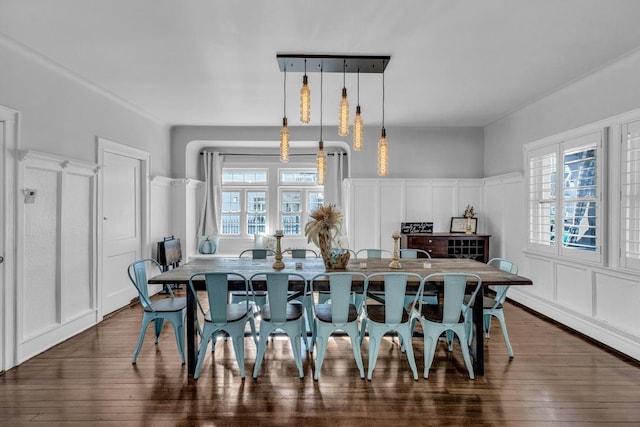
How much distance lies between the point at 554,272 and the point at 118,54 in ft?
17.4

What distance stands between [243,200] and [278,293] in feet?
14.4

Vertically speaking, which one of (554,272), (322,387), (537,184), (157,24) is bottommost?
(322,387)

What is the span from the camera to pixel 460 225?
18.7 ft

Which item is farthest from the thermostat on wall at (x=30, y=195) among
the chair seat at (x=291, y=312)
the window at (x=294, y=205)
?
the window at (x=294, y=205)

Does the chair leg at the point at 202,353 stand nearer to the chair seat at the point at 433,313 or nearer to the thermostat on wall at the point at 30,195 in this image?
the chair seat at the point at 433,313

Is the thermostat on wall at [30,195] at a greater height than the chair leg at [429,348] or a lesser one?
greater

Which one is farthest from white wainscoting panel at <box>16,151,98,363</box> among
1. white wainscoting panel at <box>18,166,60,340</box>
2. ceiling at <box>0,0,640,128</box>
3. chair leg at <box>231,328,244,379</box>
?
chair leg at <box>231,328,244,379</box>

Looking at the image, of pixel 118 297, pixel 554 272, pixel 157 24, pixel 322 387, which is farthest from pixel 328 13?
pixel 118 297

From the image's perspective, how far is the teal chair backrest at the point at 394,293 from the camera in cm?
267

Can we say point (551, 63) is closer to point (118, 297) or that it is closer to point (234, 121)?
point (234, 121)

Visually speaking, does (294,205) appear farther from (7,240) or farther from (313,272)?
(7,240)

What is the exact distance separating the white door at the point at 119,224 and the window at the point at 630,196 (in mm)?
5643

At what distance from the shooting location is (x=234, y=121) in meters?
5.57

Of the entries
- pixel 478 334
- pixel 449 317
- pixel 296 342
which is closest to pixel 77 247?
pixel 296 342
